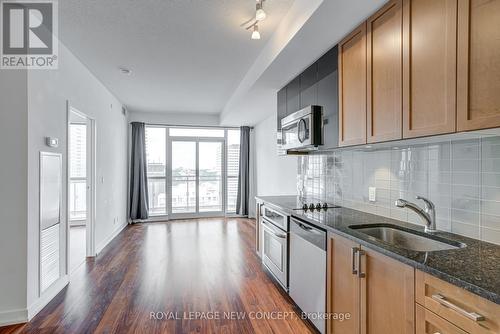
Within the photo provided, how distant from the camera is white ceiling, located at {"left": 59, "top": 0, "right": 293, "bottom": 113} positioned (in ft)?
7.38

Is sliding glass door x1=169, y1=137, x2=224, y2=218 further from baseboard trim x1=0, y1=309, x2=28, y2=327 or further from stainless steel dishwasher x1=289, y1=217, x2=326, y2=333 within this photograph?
stainless steel dishwasher x1=289, y1=217, x2=326, y2=333

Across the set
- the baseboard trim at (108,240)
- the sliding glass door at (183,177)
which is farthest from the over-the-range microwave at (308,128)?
the sliding glass door at (183,177)

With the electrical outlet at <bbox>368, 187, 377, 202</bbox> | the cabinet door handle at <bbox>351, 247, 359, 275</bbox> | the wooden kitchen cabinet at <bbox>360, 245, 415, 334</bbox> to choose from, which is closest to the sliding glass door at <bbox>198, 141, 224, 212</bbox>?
the electrical outlet at <bbox>368, 187, 377, 202</bbox>

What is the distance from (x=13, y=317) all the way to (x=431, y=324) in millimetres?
A: 3029

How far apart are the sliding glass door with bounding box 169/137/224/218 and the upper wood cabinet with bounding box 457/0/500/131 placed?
235 inches

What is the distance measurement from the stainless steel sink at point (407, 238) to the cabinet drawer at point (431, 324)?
36cm

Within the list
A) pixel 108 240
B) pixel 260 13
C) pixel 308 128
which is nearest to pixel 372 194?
pixel 308 128

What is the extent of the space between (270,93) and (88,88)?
2.54m

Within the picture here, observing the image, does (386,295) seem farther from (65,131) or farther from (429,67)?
(65,131)

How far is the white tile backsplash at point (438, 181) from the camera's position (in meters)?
1.44

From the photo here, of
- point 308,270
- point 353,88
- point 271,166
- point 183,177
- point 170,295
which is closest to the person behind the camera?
point 353,88

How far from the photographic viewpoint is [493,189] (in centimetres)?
141

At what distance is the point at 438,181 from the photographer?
5.64 ft

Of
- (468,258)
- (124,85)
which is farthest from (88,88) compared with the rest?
(468,258)
